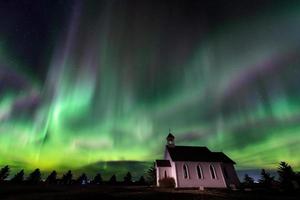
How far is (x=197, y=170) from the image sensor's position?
38.3m

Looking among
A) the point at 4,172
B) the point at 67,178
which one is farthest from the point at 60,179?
the point at 4,172

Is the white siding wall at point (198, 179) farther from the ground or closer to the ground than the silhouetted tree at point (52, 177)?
closer to the ground

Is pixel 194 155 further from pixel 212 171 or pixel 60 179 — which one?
pixel 60 179

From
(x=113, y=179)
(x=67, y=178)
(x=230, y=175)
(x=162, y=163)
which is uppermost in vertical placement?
(x=67, y=178)

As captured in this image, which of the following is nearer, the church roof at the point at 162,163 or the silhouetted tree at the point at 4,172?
the church roof at the point at 162,163

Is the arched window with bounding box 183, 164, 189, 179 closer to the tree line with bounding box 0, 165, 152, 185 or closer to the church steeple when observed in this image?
the church steeple

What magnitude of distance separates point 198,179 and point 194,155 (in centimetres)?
586

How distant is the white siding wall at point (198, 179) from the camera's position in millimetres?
36438

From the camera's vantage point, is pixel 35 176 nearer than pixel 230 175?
No

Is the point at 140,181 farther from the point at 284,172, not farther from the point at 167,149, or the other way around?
the point at 284,172

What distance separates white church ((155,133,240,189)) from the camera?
3688 cm

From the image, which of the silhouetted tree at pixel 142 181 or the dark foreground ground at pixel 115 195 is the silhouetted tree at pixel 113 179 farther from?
the dark foreground ground at pixel 115 195

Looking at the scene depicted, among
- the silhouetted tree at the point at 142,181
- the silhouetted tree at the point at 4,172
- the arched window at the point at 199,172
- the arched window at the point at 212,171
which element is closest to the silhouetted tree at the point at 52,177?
the silhouetted tree at the point at 4,172

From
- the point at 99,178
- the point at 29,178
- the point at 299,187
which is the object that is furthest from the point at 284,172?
the point at 29,178
